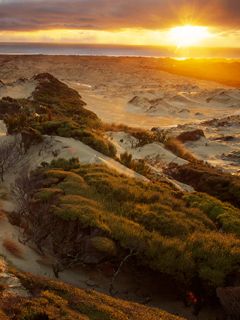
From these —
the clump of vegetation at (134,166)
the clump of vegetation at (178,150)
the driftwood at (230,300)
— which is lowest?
the clump of vegetation at (178,150)

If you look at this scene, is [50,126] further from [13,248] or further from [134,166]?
[13,248]

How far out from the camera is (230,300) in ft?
29.8

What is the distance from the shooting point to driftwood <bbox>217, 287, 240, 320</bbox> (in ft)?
29.2

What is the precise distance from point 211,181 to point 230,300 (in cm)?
866

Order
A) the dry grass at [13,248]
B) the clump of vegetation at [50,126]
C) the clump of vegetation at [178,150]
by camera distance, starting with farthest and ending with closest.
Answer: the clump of vegetation at [178,150] → the clump of vegetation at [50,126] → the dry grass at [13,248]

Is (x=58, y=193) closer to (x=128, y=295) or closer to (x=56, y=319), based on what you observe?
(x=128, y=295)

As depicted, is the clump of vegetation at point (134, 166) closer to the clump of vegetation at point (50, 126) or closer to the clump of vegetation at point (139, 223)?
the clump of vegetation at point (50, 126)

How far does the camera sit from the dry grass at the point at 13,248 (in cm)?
1141

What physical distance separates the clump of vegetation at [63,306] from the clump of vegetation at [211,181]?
328 inches

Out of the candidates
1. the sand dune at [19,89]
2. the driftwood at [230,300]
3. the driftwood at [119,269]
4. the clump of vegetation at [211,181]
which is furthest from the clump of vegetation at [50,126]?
the driftwood at [230,300]

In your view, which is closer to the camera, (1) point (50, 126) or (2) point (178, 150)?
(1) point (50, 126)

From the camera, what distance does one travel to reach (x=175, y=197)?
1393 cm

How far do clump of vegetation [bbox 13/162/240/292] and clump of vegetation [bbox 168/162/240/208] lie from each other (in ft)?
8.60

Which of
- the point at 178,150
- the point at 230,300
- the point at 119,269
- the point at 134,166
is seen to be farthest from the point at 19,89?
the point at 230,300
